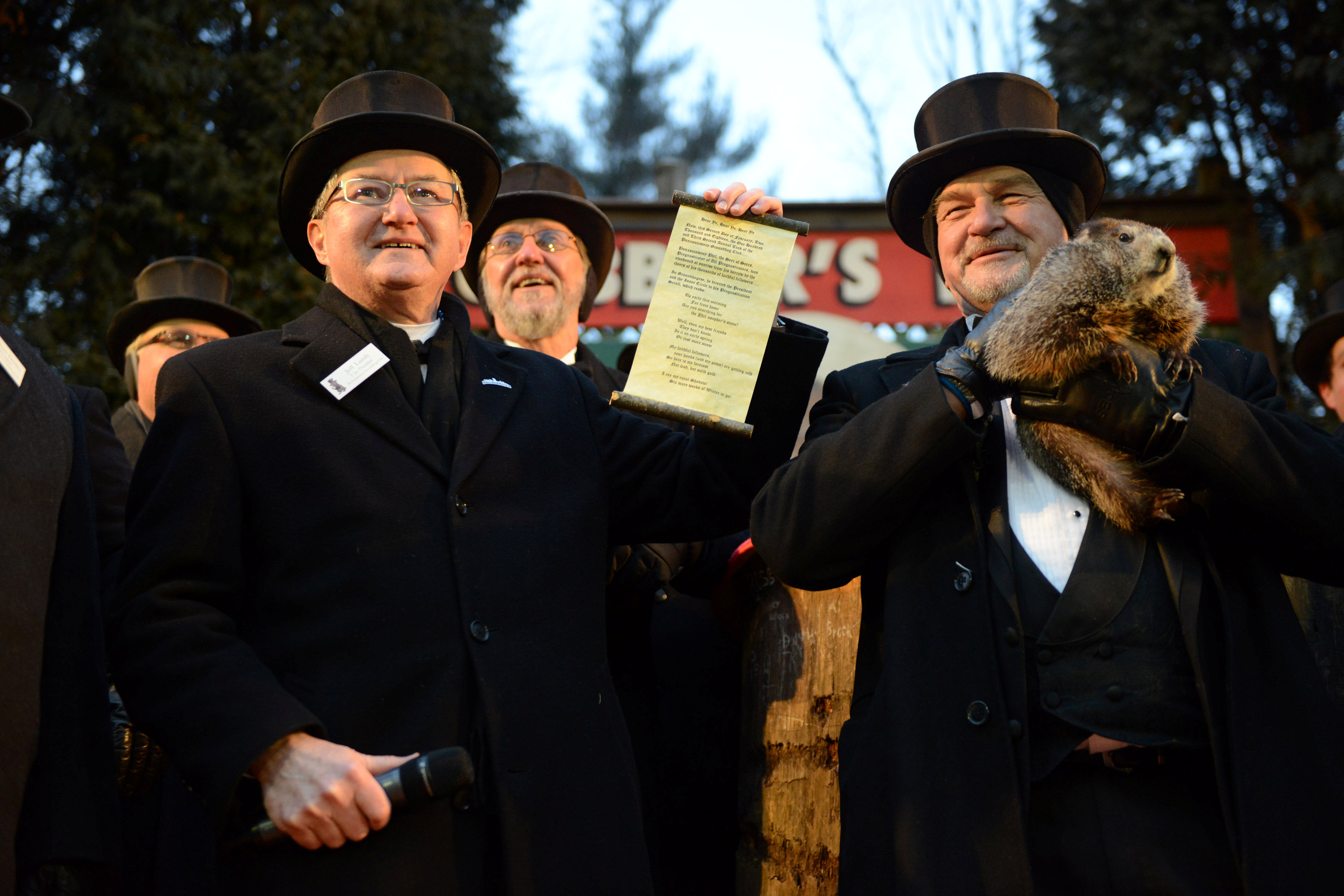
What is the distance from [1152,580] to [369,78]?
239cm

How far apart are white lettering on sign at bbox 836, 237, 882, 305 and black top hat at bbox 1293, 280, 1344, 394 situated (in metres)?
5.08

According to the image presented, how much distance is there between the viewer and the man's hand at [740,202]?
291cm

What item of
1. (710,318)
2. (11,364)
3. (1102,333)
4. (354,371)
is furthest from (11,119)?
(1102,333)

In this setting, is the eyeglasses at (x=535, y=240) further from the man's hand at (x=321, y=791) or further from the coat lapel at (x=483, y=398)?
the man's hand at (x=321, y=791)

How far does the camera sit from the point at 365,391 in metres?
2.84

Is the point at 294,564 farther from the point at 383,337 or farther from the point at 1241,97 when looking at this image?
Result: the point at 1241,97

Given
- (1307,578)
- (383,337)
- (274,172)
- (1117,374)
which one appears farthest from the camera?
(274,172)

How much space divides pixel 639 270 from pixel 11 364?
8.27 metres

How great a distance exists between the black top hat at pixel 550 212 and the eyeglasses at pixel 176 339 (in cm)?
128

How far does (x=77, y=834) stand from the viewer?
2.32 m

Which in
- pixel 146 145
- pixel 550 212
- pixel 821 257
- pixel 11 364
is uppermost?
pixel 146 145

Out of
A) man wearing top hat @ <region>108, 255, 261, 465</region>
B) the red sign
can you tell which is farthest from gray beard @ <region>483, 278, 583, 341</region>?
the red sign

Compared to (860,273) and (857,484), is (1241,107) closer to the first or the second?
(860,273)

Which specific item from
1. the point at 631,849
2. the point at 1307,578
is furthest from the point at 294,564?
the point at 1307,578
